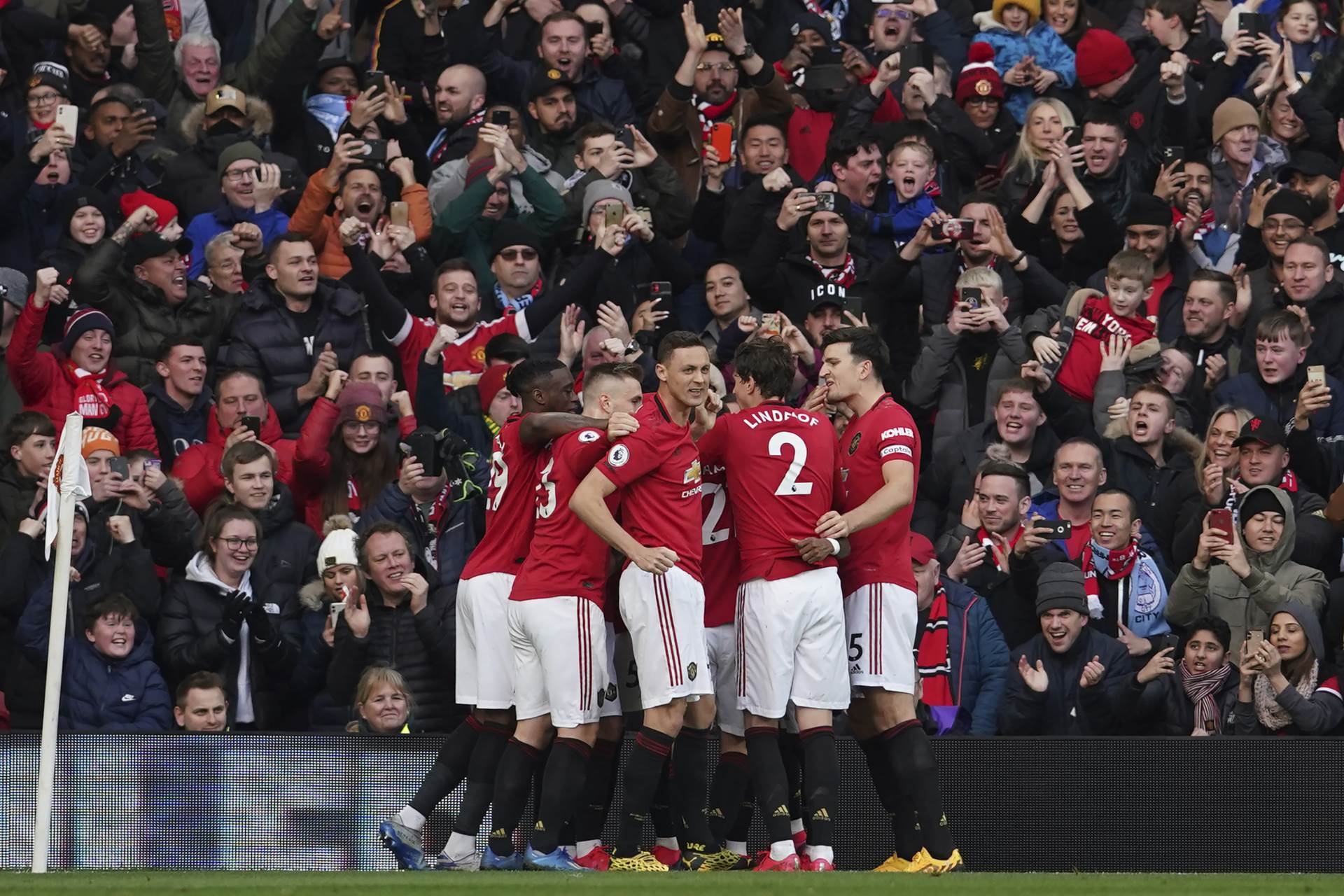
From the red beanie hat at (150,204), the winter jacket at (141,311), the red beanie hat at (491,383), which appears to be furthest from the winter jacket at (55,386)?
the red beanie hat at (491,383)

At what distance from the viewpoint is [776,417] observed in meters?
10.7

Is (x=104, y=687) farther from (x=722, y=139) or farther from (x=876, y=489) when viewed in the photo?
(x=722, y=139)

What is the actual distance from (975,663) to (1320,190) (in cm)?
528

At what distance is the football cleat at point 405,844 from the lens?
1071 cm

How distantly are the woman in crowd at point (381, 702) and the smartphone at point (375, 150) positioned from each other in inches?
183

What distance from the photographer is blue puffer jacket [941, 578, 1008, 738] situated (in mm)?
12336

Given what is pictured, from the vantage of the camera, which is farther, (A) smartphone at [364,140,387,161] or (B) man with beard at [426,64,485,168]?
(B) man with beard at [426,64,485,168]

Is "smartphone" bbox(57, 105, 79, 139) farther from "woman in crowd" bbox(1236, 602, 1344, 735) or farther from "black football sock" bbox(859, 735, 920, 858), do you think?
"woman in crowd" bbox(1236, 602, 1344, 735)

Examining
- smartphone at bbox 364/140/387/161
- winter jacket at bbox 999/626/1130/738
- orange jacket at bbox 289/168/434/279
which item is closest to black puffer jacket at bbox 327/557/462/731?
winter jacket at bbox 999/626/1130/738

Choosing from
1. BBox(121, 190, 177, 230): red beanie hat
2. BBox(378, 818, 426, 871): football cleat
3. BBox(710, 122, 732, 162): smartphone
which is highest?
BBox(710, 122, 732, 162): smartphone

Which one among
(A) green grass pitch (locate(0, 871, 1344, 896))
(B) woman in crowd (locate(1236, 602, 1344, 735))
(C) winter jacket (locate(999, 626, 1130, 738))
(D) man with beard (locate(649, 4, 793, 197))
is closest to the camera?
(A) green grass pitch (locate(0, 871, 1344, 896))

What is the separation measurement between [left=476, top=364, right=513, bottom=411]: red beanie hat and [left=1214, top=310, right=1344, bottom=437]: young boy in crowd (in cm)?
461

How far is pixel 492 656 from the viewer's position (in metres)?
10.9

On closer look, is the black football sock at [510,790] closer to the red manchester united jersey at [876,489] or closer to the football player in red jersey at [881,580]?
the football player in red jersey at [881,580]
